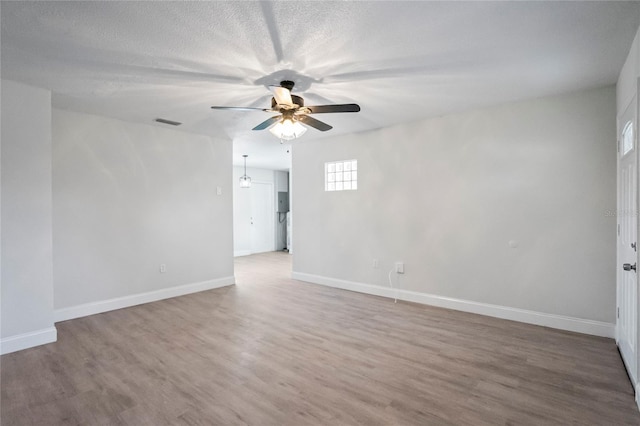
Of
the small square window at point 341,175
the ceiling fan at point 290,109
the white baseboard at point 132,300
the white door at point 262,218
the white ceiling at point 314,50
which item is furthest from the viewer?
the white door at point 262,218

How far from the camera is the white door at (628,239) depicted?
7.58ft

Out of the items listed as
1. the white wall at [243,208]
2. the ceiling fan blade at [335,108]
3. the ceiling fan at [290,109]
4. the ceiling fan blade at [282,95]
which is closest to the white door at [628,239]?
the ceiling fan blade at [335,108]

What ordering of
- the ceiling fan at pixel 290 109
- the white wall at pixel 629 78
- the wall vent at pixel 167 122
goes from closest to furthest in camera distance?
1. the white wall at pixel 629 78
2. the ceiling fan at pixel 290 109
3. the wall vent at pixel 167 122

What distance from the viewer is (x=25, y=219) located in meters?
3.02

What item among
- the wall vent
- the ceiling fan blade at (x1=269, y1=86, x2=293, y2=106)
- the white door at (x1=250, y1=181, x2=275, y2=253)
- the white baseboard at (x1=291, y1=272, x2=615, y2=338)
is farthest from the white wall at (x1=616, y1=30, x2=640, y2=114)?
the white door at (x1=250, y1=181, x2=275, y2=253)

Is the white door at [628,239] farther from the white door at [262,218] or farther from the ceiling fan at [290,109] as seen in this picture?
the white door at [262,218]

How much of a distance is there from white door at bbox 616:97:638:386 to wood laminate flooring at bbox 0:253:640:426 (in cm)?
22

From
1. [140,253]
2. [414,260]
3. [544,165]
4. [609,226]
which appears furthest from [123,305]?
[609,226]

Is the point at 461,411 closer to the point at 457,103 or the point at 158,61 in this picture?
the point at 457,103

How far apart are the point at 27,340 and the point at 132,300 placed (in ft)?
4.38

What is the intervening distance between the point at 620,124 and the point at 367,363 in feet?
10.3

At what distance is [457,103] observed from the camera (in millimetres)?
3666

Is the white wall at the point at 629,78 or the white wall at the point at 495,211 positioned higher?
the white wall at the point at 629,78

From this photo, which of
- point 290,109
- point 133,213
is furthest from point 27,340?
point 290,109
